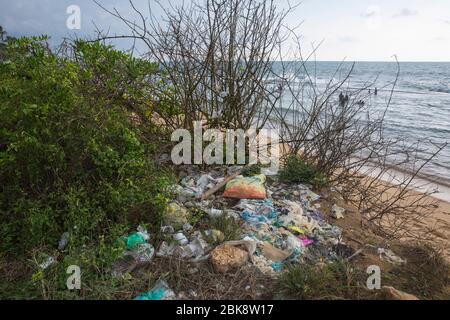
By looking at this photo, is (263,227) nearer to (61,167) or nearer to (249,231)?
(249,231)

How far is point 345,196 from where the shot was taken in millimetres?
4277

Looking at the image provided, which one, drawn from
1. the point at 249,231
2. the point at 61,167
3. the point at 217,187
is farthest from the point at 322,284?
the point at 61,167

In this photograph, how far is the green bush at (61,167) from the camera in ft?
8.41

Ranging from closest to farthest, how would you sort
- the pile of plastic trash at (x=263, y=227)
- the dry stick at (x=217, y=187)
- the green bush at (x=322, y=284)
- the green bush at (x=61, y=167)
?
the green bush at (x=322, y=284)
the green bush at (x=61, y=167)
the pile of plastic trash at (x=263, y=227)
the dry stick at (x=217, y=187)

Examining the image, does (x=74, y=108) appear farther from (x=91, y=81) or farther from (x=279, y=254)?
(x=279, y=254)

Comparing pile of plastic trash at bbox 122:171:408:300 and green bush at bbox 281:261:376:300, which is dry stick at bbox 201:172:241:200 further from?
green bush at bbox 281:261:376:300

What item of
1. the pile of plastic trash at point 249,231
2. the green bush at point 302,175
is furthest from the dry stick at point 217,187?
the green bush at point 302,175

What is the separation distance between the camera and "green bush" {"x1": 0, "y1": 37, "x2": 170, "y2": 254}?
8.41ft

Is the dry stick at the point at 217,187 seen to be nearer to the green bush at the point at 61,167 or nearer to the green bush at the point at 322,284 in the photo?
the green bush at the point at 61,167

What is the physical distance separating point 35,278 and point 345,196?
3.34 meters

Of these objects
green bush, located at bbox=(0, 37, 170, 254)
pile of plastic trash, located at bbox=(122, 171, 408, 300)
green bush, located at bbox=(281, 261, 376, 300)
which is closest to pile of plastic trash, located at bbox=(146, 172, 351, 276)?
pile of plastic trash, located at bbox=(122, 171, 408, 300)

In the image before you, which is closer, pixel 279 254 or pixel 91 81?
pixel 279 254
